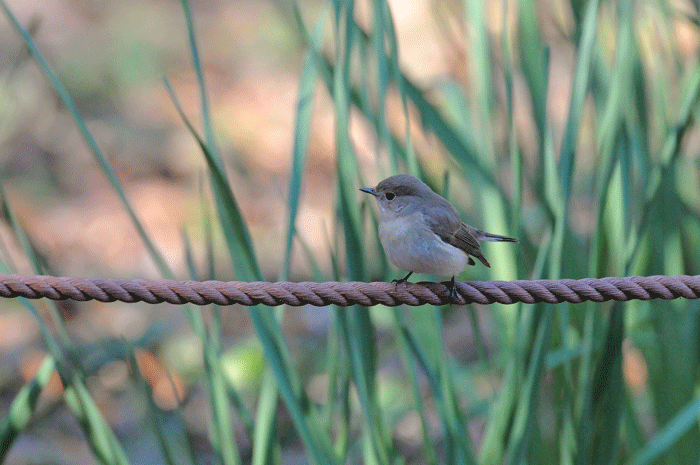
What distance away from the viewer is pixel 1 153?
4.16 m

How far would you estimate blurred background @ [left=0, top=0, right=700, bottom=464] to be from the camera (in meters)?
1.34

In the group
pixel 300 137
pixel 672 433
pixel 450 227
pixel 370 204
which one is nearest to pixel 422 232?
pixel 450 227

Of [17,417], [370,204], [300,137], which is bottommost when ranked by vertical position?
[17,417]

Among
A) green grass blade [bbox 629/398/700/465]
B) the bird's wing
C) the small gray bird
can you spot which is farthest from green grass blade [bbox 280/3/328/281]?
green grass blade [bbox 629/398/700/465]

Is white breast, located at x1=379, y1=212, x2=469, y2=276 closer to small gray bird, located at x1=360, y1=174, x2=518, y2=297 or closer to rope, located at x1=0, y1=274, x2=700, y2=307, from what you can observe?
small gray bird, located at x1=360, y1=174, x2=518, y2=297

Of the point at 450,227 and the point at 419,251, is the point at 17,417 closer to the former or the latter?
the point at 419,251

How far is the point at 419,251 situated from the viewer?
1.56 meters

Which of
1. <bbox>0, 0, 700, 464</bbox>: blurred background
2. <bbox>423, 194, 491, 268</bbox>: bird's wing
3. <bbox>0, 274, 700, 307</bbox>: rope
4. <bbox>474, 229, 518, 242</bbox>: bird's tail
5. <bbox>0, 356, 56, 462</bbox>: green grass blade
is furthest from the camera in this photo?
<bbox>423, 194, 491, 268</bbox>: bird's wing

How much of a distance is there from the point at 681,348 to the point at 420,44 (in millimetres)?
4020

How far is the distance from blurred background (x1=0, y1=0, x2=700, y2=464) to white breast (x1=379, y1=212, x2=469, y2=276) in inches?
1.8

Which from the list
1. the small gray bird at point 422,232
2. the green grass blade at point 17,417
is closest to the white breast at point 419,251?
the small gray bird at point 422,232

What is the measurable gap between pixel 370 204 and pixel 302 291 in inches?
18.7

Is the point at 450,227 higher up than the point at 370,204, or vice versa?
the point at 370,204

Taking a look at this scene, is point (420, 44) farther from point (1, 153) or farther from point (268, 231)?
point (1, 153)
